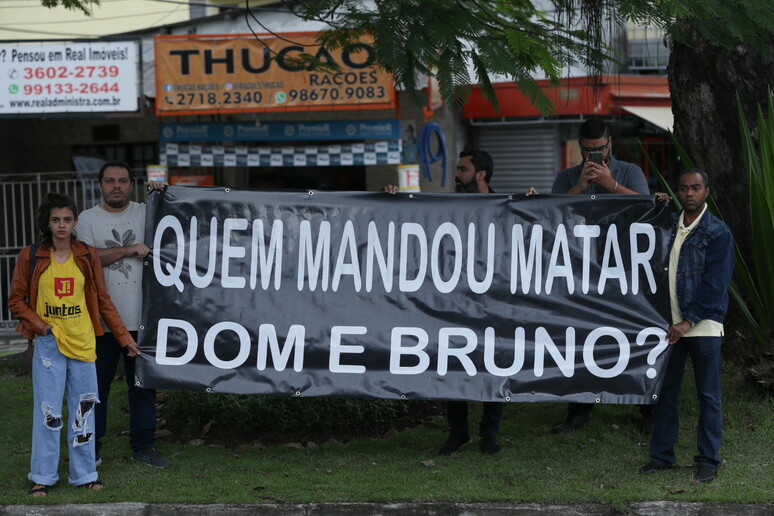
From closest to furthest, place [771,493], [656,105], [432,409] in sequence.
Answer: [771,493] → [432,409] → [656,105]

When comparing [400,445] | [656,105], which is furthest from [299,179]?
[400,445]

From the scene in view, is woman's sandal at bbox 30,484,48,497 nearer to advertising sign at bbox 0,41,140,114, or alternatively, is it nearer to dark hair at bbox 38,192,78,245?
dark hair at bbox 38,192,78,245

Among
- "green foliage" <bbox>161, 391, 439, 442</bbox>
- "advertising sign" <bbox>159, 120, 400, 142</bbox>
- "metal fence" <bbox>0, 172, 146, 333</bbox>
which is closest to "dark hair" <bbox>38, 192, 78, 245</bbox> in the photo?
"green foliage" <bbox>161, 391, 439, 442</bbox>

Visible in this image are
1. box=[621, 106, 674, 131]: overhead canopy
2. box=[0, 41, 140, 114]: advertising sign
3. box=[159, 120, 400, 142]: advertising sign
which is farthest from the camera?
box=[621, 106, 674, 131]: overhead canopy

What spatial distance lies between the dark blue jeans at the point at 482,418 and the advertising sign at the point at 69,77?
9647 mm

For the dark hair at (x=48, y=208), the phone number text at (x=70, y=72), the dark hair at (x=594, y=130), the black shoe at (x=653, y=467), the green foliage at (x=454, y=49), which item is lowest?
the black shoe at (x=653, y=467)

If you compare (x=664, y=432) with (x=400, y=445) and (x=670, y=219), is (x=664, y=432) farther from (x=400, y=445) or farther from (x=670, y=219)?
(x=400, y=445)

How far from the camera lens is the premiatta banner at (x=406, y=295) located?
602 cm

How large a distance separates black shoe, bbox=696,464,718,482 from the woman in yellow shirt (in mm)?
3414

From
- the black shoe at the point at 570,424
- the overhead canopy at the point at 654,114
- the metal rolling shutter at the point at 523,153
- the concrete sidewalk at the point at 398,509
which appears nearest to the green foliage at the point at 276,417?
the black shoe at the point at 570,424

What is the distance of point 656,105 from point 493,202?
11.7 m

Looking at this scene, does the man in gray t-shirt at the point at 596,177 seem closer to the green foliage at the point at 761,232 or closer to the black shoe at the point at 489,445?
the green foliage at the point at 761,232

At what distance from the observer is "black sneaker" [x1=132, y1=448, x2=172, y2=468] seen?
20.6 ft

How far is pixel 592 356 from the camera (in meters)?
6.01
